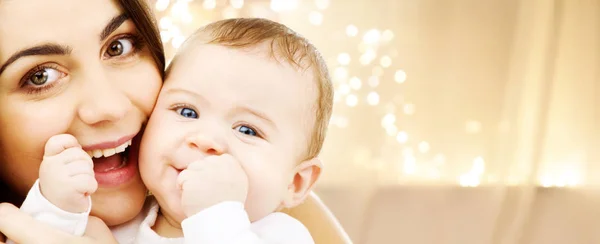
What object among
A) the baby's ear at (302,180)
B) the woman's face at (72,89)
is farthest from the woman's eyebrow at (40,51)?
the baby's ear at (302,180)

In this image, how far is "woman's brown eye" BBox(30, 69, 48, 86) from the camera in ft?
3.48

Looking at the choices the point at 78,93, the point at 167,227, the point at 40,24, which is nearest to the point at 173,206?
the point at 167,227

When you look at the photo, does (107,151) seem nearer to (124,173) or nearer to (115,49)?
(124,173)

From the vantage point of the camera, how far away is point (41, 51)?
3.40ft

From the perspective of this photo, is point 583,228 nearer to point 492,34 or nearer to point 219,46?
point 492,34

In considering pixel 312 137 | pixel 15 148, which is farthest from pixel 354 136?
pixel 15 148

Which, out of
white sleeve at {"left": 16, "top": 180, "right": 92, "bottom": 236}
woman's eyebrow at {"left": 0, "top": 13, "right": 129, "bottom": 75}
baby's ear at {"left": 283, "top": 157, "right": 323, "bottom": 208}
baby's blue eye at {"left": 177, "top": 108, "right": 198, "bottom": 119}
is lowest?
white sleeve at {"left": 16, "top": 180, "right": 92, "bottom": 236}

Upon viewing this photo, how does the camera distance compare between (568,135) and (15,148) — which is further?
(568,135)

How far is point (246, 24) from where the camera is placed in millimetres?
1195

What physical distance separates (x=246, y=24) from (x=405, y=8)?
2.34m

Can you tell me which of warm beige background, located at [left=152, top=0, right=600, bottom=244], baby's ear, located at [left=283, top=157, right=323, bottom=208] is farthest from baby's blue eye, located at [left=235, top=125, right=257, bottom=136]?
warm beige background, located at [left=152, top=0, right=600, bottom=244]

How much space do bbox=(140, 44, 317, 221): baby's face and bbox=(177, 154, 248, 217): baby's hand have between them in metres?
0.04

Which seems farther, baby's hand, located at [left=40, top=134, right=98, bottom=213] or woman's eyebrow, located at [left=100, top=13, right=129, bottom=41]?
woman's eyebrow, located at [left=100, top=13, right=129, bottom=41]

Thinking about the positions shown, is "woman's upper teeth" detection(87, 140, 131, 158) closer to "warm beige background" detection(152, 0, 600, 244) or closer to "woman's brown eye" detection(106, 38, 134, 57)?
"woman's brown eye" detection(106, 38, 134, 57)
